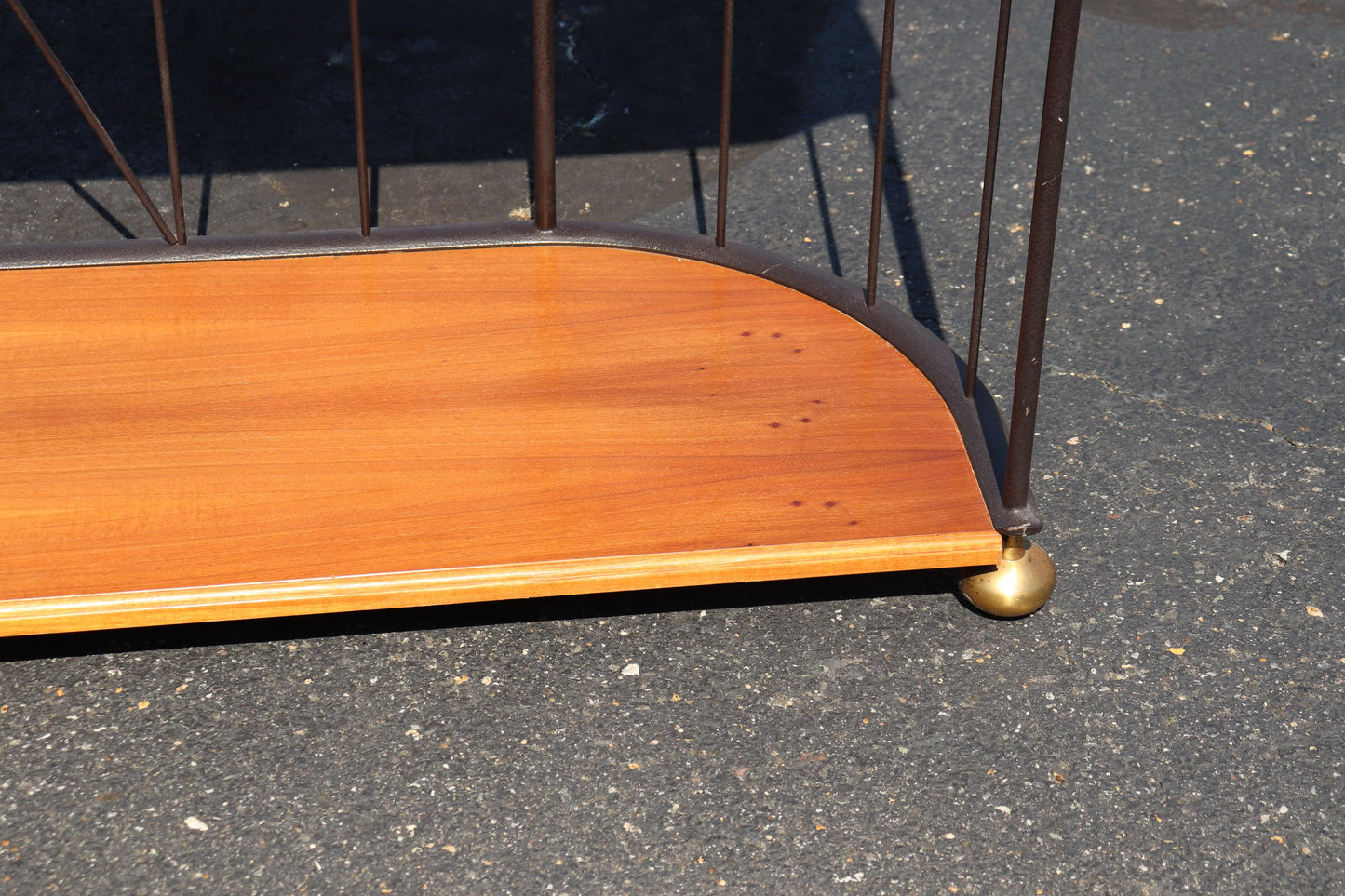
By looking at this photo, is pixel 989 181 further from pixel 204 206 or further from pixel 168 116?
pixel 204 206

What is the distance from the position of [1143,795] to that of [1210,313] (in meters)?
1.07

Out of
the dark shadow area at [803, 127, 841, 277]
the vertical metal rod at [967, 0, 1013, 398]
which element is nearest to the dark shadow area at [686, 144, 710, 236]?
the dark shadow area at [803, 127, 841, 277]

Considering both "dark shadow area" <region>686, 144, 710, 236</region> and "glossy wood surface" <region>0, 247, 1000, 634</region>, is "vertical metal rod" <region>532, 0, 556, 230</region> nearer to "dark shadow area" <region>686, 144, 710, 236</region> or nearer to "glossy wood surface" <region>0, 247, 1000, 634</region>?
"glossy wood surface" <region>0, 247, 1000, 634</region>

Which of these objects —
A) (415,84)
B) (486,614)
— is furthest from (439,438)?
(415,84)

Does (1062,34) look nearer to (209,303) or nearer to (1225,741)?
(1225,741)

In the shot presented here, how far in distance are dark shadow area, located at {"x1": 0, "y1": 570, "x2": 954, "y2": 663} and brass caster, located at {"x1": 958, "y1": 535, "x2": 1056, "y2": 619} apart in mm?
95

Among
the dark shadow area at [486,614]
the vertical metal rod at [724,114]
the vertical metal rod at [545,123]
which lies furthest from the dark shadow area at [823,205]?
the dark shadow area at [486,614]

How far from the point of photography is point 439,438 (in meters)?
1.63

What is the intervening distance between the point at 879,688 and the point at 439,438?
575mm

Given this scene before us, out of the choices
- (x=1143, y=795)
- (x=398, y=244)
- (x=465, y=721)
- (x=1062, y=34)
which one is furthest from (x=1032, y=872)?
(x=398, y=244)

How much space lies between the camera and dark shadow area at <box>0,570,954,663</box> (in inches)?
63.9

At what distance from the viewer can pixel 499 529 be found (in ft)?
4.90

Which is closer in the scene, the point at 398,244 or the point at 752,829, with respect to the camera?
the point at 752,829

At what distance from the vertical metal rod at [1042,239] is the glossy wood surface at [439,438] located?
3.1 inches
